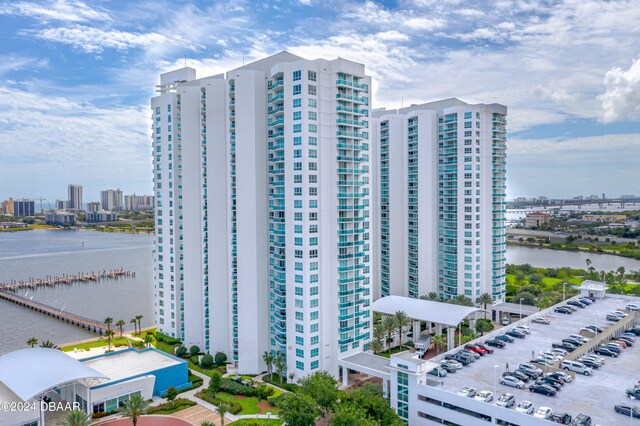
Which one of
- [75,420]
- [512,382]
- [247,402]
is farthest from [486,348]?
[75,420]

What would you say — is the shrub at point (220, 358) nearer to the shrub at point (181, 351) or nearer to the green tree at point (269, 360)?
the green tree at point (269, 360)

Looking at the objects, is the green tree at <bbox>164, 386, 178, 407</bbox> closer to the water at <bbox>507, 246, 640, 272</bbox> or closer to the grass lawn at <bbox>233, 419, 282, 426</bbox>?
the grass lawn at <bbox>233, 419, 282, 426</bbox>

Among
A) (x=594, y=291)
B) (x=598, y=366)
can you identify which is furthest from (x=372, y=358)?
(x=594, y=291)

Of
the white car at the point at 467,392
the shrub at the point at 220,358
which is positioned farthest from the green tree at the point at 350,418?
the shrub at the point at 220,358

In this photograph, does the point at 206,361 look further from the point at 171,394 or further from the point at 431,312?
the point at 431,312

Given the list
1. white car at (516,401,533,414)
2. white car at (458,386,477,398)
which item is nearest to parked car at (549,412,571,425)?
white car at (516,401,533,414)

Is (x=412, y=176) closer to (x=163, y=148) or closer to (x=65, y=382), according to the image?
(x=163, y=148)
